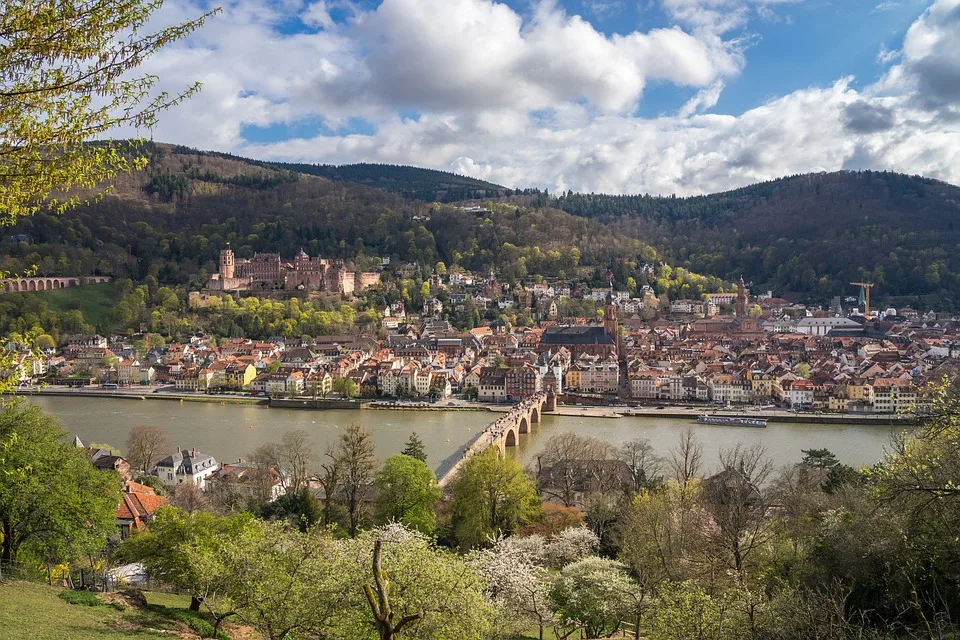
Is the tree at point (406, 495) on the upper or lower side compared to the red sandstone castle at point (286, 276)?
lower

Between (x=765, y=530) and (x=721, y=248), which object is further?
(x=721, y=248)

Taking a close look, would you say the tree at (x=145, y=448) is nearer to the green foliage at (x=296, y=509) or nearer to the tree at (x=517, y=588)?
the green foliage at (x=296, y=509)

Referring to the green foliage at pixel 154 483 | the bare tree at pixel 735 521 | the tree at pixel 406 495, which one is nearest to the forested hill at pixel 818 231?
the bare tree at pixel 735 521

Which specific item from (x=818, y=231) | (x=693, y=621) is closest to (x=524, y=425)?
(x=693, y=621)

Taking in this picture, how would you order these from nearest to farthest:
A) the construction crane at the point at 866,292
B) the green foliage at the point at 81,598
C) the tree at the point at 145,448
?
the green foliage at the point at 81,598 → the tree at the point at 145,448 → the construction crane at the point at 866,292

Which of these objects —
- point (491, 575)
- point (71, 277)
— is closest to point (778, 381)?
point (491, 575)

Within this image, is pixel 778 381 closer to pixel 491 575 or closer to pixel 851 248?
pixel 491 575

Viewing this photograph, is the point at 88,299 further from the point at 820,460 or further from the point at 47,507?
the point at 820,460
